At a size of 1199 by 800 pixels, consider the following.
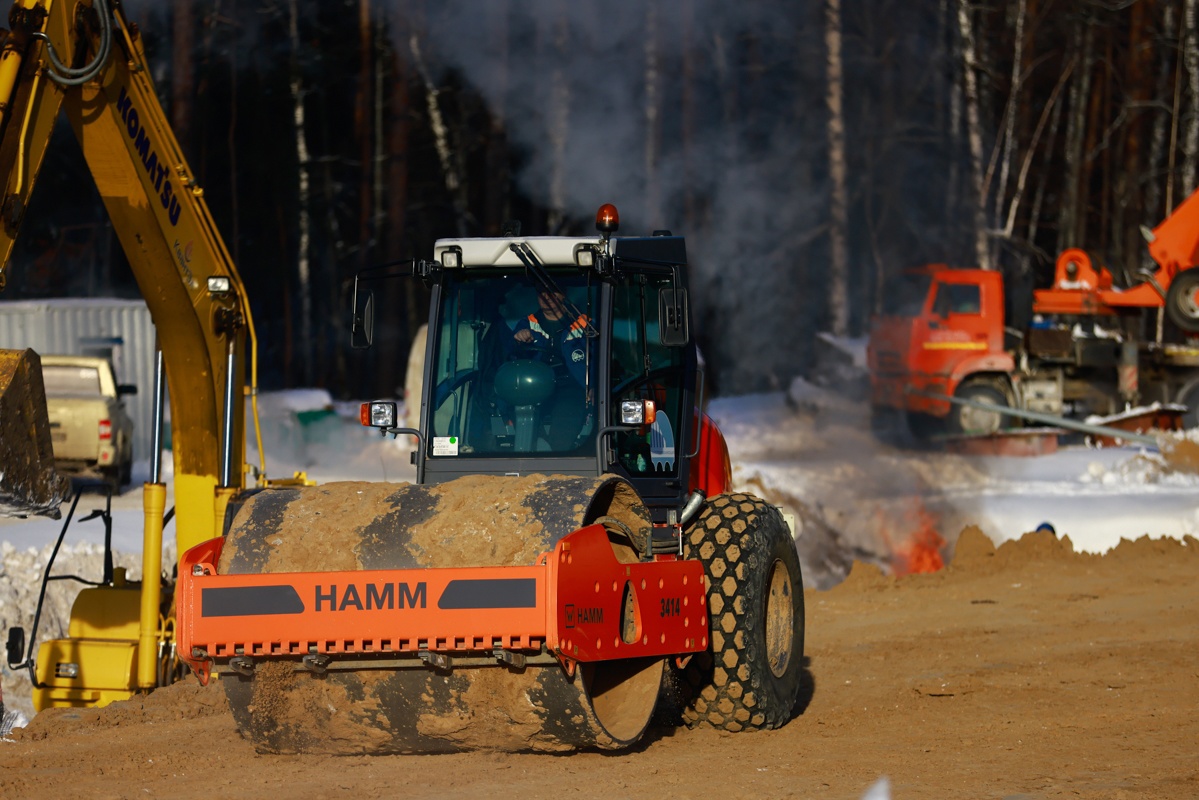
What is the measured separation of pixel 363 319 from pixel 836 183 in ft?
74.1

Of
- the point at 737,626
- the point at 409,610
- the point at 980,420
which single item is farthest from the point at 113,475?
the point at 409,610

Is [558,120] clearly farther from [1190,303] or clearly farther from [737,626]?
[737,626]

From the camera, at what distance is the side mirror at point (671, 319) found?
6.92 metres

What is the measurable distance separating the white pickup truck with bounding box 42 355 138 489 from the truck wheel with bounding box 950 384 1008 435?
43.1 ft

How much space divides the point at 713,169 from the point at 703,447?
19.5 m

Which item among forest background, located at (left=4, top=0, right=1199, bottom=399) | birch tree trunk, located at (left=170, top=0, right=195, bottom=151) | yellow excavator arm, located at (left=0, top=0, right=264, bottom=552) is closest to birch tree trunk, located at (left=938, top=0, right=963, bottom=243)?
forest background, located at (left=4, top=0, right=1199, bottom=399)

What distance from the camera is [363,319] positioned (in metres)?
7.51

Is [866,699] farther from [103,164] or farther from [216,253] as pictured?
[103,164]

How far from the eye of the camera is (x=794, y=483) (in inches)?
730

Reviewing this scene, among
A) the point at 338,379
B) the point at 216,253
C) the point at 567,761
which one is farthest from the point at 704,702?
the point at 338,379

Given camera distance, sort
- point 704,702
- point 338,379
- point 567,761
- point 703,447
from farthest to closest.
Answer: point 338,379 → point 703,447 → point 704,702 → point 567,761

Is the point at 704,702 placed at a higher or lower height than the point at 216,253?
lower

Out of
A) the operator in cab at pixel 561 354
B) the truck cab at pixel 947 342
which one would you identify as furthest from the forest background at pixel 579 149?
the operator in cab at pixel 561 354

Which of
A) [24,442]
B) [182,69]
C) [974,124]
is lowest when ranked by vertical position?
[24,442]
